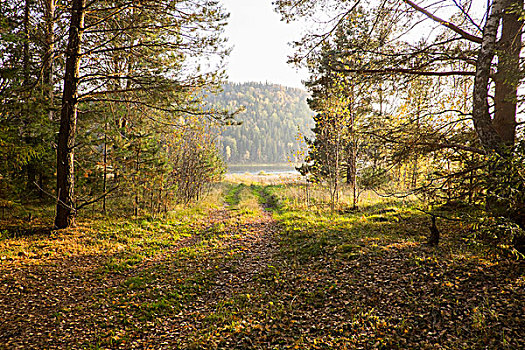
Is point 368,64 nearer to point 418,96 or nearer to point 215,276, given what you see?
point 418,96

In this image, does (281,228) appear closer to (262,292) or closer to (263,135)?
Result: (262,292)

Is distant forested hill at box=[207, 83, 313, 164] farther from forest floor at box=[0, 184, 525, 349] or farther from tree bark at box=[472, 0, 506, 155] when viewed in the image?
tree bark at box=[472, 0, 506, 155]

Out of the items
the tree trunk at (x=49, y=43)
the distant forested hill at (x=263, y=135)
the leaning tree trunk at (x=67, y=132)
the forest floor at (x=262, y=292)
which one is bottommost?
the forest floor at (x=262, y=292)

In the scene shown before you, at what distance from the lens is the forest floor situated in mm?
3945

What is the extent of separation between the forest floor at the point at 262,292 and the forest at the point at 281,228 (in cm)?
4

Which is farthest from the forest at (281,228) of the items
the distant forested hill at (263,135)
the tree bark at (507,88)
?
the distant forested hill at (263,135)

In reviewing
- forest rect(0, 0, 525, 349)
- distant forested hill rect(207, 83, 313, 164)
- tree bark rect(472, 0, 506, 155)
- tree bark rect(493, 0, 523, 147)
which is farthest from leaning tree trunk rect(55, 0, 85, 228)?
distant forested hill rect(207, 83, 313, 164)

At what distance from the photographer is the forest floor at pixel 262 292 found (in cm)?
395

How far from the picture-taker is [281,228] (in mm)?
10492

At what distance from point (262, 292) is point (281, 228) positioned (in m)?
4.88

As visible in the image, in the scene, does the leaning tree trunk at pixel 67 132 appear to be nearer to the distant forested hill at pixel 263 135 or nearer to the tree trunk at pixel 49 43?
the tree trunk at pixel 49 43

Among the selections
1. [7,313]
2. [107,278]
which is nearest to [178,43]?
[107,278]

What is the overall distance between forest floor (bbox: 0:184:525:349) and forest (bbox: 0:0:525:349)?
1.4 inches

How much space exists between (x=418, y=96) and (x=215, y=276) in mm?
7685
